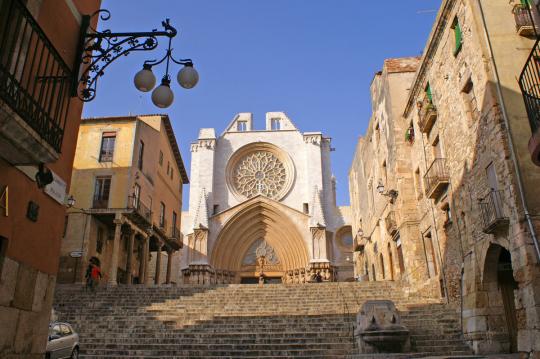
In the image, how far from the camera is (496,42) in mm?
11188

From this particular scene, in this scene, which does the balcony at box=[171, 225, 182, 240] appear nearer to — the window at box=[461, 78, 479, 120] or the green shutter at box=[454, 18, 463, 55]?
the window at box=[461, 78, 479, 120]

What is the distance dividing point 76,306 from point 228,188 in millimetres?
19204

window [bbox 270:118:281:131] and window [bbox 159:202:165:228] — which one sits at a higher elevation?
window [bbox 270:118:281:131]

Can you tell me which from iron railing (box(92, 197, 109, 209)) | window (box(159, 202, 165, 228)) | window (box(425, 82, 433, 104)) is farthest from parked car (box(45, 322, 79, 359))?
window (box(159, 202, 165, 228))

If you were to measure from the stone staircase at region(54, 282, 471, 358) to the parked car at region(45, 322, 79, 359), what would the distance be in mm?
665

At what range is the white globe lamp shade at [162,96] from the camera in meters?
6.15

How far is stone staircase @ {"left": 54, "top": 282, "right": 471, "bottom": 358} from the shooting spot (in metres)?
11.4

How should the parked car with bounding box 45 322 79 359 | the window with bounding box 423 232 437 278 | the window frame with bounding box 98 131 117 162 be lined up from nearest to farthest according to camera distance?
the parked car with bounding box 45 322 79 359, the window with bounding box 423 232 437 278, the window frame with bounding box 98 131 117 162

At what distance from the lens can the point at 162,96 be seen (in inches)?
242

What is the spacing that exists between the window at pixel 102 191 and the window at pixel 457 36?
697 inches

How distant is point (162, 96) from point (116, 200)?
61.3 feet

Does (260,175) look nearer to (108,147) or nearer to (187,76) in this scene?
(108,147)

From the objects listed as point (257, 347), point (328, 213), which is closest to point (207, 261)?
point (328, 213)

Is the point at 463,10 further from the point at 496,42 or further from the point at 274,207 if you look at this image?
the point at 274,207
